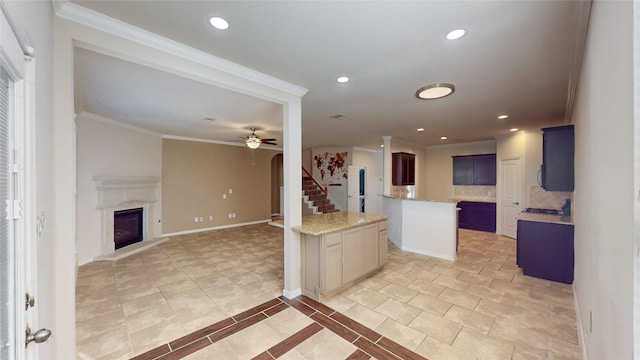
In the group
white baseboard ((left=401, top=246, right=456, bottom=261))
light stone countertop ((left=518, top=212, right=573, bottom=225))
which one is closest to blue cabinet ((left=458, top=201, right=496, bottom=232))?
white baseboard ((left=401, top=246, right=456, bottom=261))

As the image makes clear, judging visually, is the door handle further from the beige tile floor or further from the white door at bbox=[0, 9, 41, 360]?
the beige tile floor

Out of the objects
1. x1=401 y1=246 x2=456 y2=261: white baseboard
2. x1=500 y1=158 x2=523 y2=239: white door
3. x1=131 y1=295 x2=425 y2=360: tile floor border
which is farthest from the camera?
x1=500 y1=158 x2=523 y2=239: white door

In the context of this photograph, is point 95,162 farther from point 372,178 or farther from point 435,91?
point 372,178

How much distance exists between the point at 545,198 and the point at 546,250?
8.71 feet

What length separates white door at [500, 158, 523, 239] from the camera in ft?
19.0

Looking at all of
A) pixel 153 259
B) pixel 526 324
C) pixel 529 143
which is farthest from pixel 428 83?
pixel 153 259

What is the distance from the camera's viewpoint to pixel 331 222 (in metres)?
3.34

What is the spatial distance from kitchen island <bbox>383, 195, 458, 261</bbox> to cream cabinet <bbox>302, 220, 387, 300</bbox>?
5.81ft

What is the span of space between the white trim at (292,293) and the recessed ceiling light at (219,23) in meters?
2.87

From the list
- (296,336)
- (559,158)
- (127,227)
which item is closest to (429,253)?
(559,158)

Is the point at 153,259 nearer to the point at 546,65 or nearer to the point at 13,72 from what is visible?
the point at 13,72

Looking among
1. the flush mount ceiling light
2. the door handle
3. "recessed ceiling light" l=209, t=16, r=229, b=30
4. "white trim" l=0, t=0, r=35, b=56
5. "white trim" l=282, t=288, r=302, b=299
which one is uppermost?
"recessed ceiling light" l=209, t=16, r=229, b=30

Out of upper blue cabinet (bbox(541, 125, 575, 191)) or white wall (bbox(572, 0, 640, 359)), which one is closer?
white wall (bbox(572, 0, 640, 359))

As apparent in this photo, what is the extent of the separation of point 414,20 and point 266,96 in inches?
67.4
